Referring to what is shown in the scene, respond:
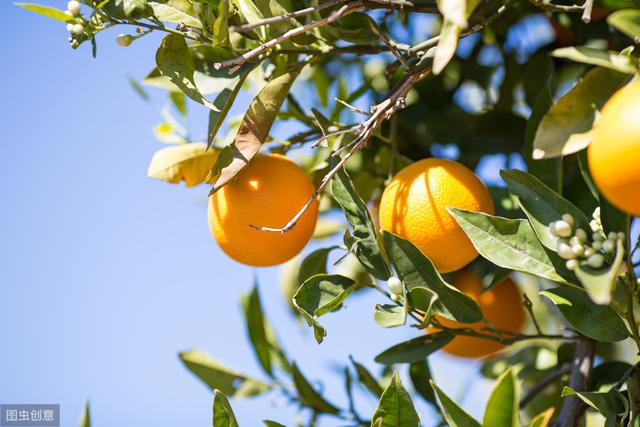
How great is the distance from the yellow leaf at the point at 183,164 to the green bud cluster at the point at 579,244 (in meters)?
0.58

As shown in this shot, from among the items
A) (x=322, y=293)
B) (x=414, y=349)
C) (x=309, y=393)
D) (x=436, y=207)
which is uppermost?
(x=436, y=207)

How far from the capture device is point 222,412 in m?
1.02

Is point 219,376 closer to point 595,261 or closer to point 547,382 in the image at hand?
point 547,382

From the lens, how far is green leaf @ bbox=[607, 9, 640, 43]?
752 mm

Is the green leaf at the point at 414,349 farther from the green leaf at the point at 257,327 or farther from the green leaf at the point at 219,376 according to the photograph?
the green leaf at the point at 219,376

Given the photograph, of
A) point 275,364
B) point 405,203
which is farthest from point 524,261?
point 275,364

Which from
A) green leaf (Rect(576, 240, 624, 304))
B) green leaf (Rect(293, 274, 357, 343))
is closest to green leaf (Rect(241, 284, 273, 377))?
green leaf (Rect(293, 274, 357, 343))

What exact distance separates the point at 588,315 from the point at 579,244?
6.3 inches

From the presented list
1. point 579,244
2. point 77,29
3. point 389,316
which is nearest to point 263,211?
point 389,316

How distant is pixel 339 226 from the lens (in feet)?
6.19

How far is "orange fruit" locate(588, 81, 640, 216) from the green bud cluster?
11 centimetres

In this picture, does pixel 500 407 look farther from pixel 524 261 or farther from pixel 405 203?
pixel 405 203

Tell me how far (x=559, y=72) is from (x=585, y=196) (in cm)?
65

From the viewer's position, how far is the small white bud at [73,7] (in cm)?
100
